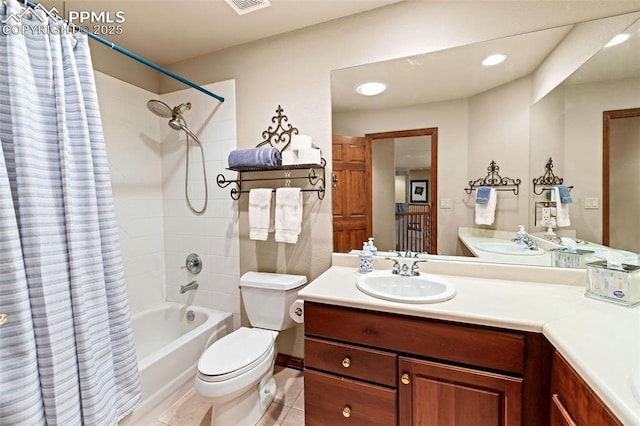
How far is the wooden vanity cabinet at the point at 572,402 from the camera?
674 mm

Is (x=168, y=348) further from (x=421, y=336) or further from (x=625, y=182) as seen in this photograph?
(x=625, y=182)

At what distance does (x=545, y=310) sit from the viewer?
103cm

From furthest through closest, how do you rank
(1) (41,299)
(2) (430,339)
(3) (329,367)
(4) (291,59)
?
(4) (291,59)
(3) (329,367)
(2) (430,339)
(1) (41,299)

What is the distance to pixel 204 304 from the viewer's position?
221 centimetres

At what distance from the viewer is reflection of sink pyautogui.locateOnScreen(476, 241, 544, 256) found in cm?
143

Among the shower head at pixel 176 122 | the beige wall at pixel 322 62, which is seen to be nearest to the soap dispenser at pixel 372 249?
the beige wall at pixel 322 62

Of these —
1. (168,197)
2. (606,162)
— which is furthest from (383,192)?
(168,197)

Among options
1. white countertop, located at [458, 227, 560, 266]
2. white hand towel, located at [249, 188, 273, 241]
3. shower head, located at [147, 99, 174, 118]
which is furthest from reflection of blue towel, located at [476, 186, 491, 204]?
shower head, located at [147, 99, 174, 118]

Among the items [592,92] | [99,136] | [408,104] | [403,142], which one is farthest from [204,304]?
[592,92]

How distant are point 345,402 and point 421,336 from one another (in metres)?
0.49

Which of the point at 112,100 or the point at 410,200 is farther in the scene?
the point at 112,100

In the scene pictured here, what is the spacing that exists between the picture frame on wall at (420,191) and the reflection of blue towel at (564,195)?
65cm

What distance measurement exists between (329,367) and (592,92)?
1.86 metres

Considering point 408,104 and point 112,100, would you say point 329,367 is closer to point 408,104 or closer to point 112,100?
point 408,104
